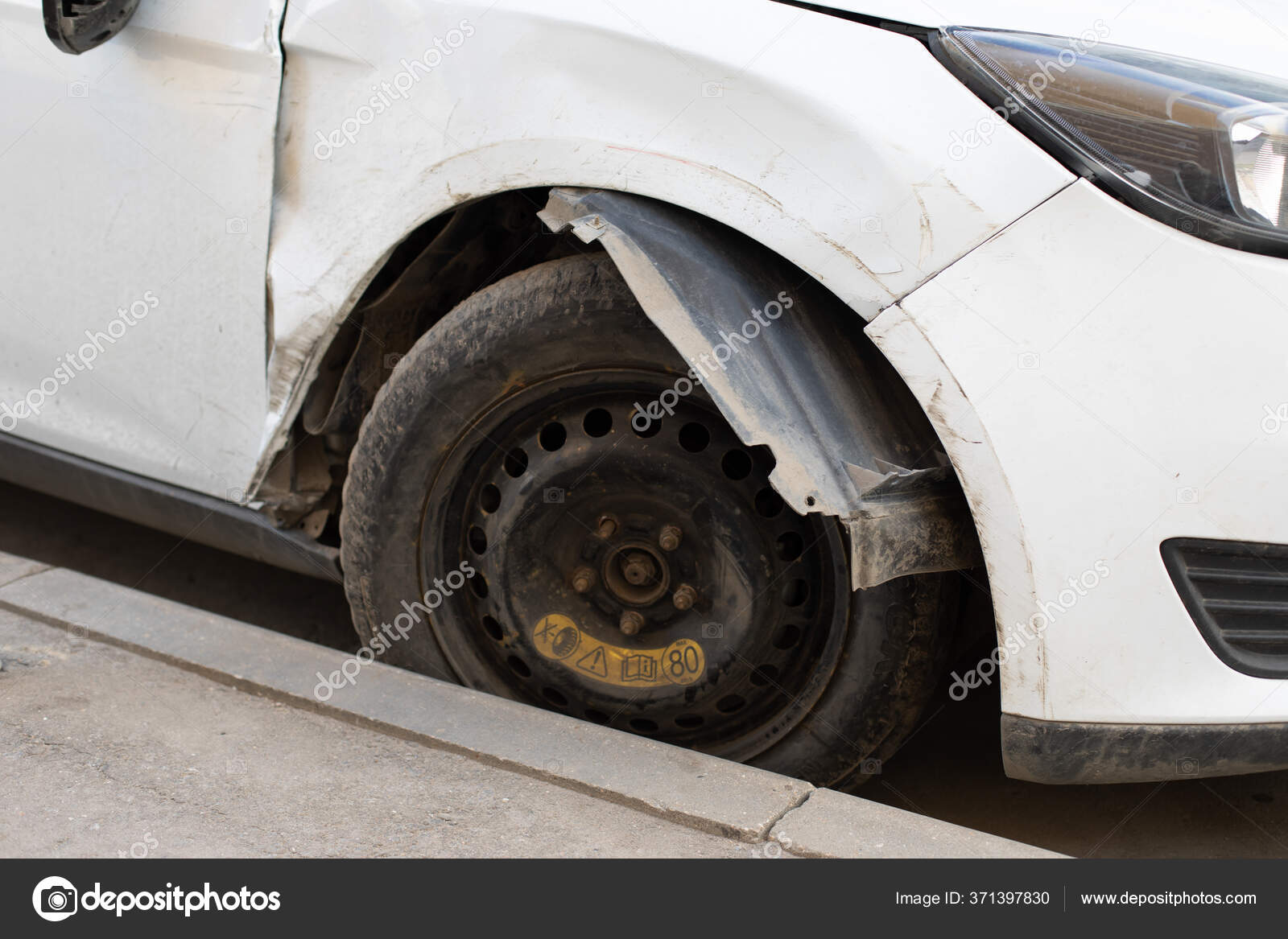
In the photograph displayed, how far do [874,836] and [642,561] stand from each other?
0.65 meters

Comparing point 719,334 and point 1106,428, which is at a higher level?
point 719,334

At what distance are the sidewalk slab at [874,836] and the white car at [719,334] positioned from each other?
0.17m

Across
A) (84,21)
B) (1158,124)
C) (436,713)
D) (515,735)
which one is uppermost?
(84,21)

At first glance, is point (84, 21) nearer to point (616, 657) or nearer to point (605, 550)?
point (605, 550)

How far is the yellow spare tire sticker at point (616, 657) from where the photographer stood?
2150mm

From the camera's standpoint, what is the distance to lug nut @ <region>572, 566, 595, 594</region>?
217 centimetres

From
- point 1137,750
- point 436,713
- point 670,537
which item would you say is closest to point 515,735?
point 436,713

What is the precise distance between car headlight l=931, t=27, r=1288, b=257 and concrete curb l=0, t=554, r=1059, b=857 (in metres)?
1.05

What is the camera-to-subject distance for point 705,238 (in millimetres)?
1898

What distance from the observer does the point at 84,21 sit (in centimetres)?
215
